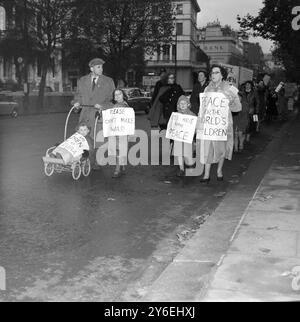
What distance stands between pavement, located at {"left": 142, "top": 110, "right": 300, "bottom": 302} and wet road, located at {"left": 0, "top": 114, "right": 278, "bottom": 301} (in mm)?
239

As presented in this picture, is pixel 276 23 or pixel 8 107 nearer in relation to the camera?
pixel 276 23

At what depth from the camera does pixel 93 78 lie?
9.69 m

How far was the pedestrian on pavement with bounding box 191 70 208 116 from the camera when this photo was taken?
10703mm

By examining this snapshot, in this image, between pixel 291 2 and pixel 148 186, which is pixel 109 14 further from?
pixel 148 186

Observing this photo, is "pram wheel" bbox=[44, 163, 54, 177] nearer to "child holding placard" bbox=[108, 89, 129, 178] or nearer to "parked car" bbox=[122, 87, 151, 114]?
"child holding placard" bbox=[108, 89, 129, 178]

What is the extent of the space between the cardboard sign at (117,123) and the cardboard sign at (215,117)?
4.58 ft

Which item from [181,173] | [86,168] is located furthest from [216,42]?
[86,168]

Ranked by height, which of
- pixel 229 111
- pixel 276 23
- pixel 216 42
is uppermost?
pixel 216 42

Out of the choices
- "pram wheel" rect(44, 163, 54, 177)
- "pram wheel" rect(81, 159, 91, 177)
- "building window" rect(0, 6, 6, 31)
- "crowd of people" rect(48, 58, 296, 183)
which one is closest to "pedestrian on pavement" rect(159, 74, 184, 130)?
"crowd of people" rect(48, 58, 296, 183)

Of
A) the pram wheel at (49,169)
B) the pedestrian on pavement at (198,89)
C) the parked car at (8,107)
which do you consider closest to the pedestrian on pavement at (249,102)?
the pedestrian on pavement at (198,89)

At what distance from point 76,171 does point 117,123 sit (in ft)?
3.63

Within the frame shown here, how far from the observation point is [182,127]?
921cm

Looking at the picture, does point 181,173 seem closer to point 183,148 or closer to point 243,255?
point 183,148
